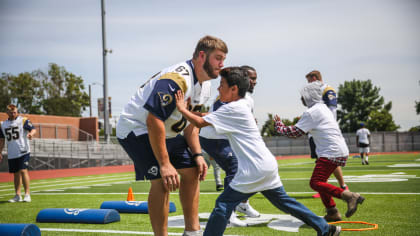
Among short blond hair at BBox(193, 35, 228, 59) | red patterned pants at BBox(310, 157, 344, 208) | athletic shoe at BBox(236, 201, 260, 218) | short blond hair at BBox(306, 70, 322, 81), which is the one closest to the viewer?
short blond hair at BBox(193, 35, 228, 59)

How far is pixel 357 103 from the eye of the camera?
81.8 metres

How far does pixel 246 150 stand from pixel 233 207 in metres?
0.51

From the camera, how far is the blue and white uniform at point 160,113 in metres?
3.37

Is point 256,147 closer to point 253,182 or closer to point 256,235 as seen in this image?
point 253,182

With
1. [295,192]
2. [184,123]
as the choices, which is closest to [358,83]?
[295,192]

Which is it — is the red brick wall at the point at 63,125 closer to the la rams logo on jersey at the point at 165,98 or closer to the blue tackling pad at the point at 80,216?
the blue tackling pad at the point at 80,216

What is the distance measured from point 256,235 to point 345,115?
3165 inches

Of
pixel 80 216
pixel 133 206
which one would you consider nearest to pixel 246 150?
pixel 80 216

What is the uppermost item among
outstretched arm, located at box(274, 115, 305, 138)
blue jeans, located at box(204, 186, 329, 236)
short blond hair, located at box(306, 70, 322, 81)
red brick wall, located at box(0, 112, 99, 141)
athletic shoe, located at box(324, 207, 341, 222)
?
short blond hair, located at box(306, 70, 322, 81)

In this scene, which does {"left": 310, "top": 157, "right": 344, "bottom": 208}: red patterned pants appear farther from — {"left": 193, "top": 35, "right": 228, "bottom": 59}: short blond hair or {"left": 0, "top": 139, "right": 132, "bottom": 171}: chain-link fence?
{"left": 0, "top": 139, "right": 132, "bottom": 171}: chain-link fence

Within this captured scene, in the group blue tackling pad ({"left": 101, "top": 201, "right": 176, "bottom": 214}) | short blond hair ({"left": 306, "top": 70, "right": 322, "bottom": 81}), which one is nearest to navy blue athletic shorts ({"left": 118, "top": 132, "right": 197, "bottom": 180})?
blue tackling pad ({"left": 101, "top": 201, "right": 176, "bottom": 214})

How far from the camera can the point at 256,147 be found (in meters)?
3.60

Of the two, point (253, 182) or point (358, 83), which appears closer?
point (253, 182)

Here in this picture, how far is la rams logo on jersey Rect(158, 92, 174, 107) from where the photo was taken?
10.9 feet
